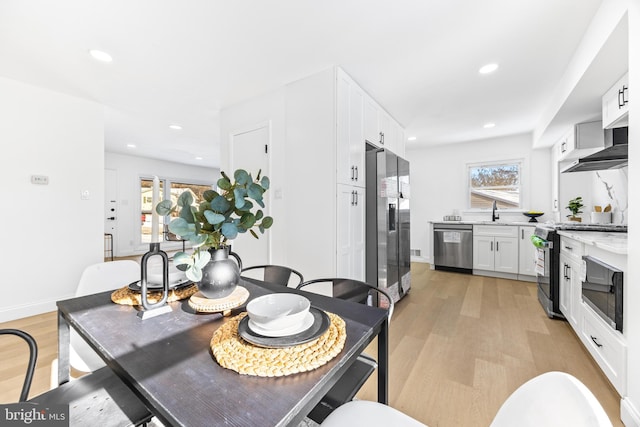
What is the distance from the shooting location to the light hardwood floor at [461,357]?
1.53 metres

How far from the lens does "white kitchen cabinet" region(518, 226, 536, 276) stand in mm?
3969

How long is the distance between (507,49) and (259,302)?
2769mm

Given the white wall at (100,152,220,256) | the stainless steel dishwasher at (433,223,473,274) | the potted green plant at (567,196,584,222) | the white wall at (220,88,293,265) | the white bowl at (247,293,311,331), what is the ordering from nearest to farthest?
the white bowl at (247,293,311,331)
the white wall at (220,88,293,265)
the potted green plant at (567,196,584,222)
the stainless steel dishwasher at (433,223,473,274)
the white wall at (100,152,220,256)

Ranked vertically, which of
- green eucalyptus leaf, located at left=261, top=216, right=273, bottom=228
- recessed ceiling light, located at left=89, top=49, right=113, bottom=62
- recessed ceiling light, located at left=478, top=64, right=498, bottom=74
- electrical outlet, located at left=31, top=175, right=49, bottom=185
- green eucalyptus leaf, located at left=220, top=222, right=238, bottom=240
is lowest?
green eucalyptus leaf, located at left=220, top=222, right=238, bottom=240

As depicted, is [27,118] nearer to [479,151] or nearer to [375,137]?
[375,137]

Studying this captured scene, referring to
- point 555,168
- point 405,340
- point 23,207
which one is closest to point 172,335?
point 405,340

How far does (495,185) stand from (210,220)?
213 inches

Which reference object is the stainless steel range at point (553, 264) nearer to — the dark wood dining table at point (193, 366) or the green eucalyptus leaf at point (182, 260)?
the dark wood dining table at point (193, 366)

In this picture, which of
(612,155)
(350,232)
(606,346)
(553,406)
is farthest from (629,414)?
(612,155)

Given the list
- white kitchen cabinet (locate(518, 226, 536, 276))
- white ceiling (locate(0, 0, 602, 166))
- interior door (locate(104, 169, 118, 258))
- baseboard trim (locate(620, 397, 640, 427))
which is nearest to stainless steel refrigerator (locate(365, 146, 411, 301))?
white ceiling (locate(0, 0, 602, 166))

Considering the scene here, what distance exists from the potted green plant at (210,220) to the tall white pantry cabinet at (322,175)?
1.42m

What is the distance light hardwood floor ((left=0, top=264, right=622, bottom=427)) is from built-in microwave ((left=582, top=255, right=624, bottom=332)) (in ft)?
1.44

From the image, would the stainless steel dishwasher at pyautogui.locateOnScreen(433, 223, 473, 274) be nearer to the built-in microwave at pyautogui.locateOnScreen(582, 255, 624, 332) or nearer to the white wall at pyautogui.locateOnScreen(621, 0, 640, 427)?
the built-in microwave at pyautogui.locateOnScreen(582, 255, 624, 332)
